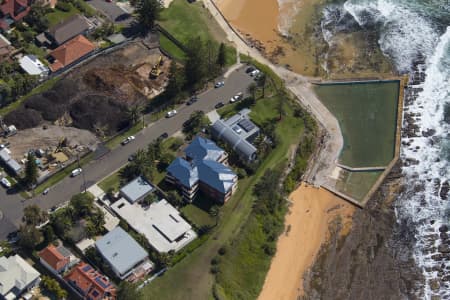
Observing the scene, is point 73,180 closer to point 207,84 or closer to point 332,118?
point 207,84

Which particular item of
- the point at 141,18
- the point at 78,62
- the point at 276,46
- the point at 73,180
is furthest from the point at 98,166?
the point at 276,46

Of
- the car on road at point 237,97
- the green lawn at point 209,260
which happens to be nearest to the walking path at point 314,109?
the green lawn at point 209,260

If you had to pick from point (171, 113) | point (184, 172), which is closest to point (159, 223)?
→ point (184, 172)

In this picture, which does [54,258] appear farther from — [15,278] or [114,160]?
[114,160]

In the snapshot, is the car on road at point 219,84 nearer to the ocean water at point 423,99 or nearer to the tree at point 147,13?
the tree at point 147,13

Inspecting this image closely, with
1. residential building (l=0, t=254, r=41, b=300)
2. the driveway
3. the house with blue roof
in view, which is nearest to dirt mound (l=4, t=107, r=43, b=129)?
the house with blue roof
